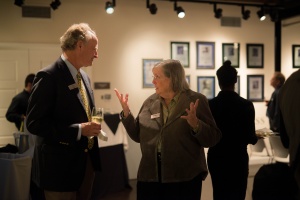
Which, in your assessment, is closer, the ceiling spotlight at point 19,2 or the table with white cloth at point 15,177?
the table with white cloth at point 15,177

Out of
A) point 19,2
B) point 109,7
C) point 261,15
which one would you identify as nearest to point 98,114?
point 109,7

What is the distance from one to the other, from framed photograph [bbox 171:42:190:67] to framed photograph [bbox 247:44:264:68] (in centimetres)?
128

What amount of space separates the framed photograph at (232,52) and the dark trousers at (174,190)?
4648 mm

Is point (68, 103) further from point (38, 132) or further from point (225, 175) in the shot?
point (225, 175)

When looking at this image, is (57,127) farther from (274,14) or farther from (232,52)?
(274,14)

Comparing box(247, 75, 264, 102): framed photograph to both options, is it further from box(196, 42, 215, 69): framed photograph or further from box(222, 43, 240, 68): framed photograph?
box(196, 42, 215, 69): framed photograph

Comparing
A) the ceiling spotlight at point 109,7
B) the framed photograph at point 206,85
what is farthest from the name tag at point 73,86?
the framed photograph at point 206,85

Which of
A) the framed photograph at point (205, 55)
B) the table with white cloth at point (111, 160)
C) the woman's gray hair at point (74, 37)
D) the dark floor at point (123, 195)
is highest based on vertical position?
the framed photograph at point (205, 55)

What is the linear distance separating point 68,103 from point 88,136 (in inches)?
9.3

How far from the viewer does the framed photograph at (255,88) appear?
22.3 feet

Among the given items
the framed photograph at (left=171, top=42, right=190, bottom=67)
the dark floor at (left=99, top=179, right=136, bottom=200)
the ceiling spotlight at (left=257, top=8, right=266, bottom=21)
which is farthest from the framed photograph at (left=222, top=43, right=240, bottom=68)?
the dark floor at (left=99, top=179, right=136, bottom=200)

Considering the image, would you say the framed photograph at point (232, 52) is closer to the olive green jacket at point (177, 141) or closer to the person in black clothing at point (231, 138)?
the person in black clothing at point (231, 138)

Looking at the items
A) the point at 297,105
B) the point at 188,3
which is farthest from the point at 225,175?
the point at 188,3

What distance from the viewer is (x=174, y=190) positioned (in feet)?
7.38
